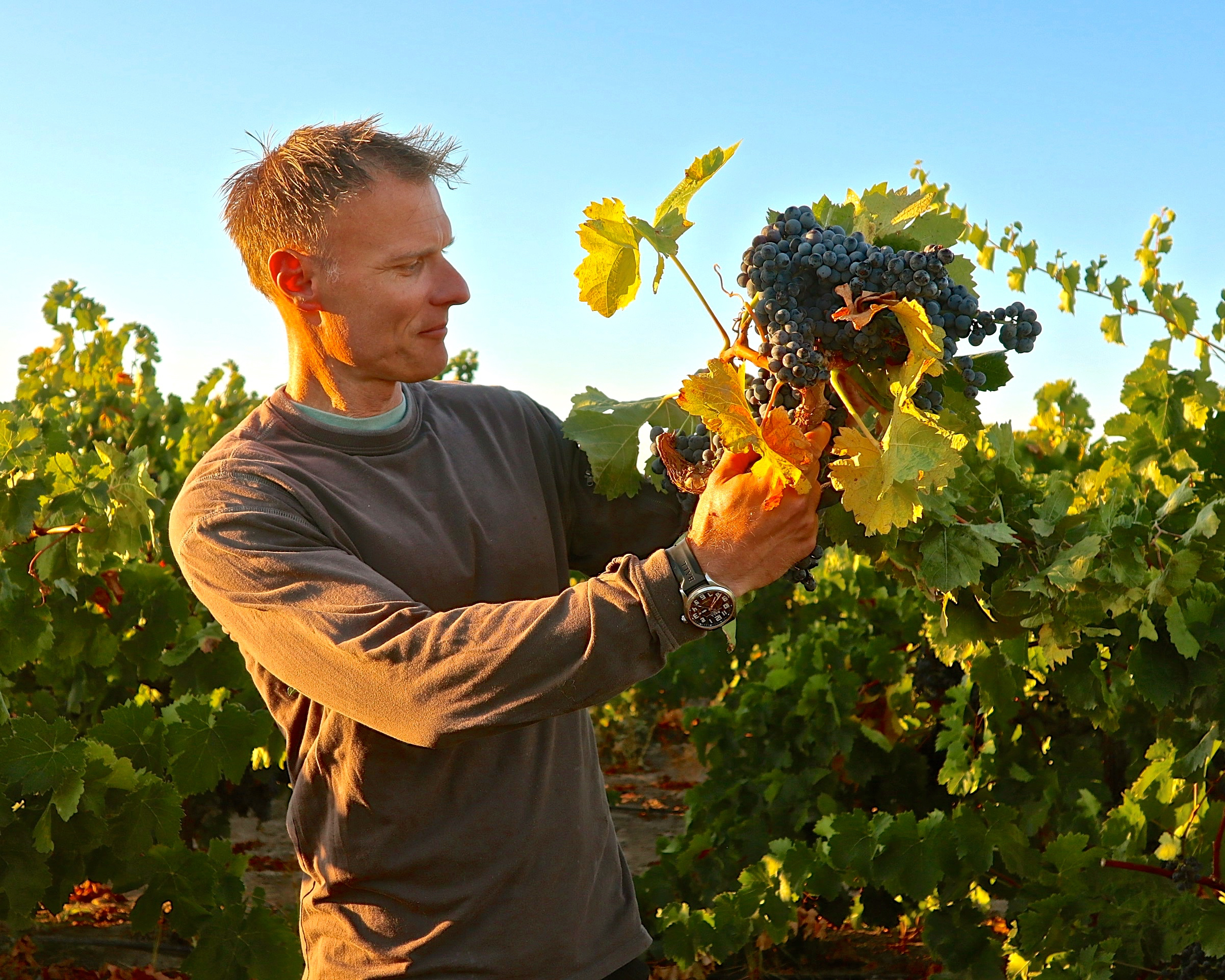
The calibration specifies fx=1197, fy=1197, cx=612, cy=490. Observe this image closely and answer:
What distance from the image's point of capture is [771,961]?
516 cm

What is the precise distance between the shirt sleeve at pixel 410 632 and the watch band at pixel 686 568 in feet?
0.04

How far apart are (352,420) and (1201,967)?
2.51 meters

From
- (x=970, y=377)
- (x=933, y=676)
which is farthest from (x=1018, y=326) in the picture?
(x=933, y=676)

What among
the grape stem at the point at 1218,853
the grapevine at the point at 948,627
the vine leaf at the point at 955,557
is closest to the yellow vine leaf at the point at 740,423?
the grapevine at the point at 948,627

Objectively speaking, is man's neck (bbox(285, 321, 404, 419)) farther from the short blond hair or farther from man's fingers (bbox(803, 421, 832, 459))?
man's fingers (bbox(803, 421, 832, 459))

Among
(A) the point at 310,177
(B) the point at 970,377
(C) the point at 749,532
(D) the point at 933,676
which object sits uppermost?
(A) the point at 310,177

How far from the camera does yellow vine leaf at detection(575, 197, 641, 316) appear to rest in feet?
6.06

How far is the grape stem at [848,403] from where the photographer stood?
5.51 feet

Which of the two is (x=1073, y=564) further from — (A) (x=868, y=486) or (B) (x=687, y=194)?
(B) (x=687, y=194)

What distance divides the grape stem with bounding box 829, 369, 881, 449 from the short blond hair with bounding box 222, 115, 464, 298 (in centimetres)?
93

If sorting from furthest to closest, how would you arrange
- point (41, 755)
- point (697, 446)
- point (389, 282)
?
point (41, 755) < point (389, 282) < point (697, 446)

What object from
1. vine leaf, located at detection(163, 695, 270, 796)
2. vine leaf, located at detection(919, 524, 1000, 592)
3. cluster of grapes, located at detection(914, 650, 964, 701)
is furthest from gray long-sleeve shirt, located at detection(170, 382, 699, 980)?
cluster of grapes, located at detection(914, 650, 964, 701)

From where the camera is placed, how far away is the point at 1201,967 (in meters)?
3.03

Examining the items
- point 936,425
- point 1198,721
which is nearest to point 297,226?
point 936,425
